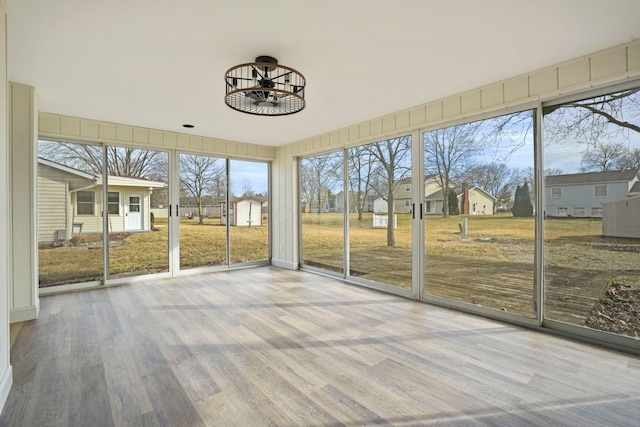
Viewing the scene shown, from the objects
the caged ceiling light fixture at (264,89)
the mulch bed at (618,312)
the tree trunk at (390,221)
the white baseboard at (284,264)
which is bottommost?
the white baseboard at (284,264)

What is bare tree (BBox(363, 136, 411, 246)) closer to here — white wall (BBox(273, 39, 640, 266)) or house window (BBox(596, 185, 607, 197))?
white wall (BBox(273, 39, 640, 266))

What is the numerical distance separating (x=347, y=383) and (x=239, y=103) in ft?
8.07

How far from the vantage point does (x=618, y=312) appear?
Result: 8.36 feet

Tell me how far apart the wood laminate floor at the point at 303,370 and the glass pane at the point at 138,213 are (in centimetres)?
135

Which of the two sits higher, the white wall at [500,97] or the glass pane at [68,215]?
the white wall at [500,97]

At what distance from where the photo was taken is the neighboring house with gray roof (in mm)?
2528

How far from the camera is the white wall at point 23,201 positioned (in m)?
3.10

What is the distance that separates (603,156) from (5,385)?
4713mm

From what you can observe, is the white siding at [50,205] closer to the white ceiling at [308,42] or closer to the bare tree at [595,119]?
the white ceiling at [308,42]

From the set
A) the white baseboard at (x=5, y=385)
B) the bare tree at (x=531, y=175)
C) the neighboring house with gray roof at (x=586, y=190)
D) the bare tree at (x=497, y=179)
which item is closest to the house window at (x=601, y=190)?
the neighboring house with gray roof at (x=586, y=190)

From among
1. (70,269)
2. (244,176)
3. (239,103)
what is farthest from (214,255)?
(239,103)

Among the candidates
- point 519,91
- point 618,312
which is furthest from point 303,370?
point 519,91

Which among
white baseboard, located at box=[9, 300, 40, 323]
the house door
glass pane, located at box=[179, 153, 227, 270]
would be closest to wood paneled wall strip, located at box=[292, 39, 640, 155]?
glass pane, located at box=[179, 153, 227, 270]

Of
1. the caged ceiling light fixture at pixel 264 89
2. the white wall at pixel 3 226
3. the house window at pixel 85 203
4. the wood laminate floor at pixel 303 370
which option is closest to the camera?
the wood laminate floor at pixel 303 370
